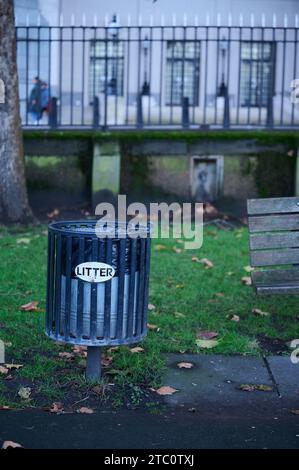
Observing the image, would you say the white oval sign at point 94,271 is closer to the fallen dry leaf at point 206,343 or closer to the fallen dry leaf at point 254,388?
the fallen dry leaf at point 254,388

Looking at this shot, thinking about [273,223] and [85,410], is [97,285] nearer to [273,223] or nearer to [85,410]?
[85,410]

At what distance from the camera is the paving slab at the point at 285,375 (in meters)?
5.10

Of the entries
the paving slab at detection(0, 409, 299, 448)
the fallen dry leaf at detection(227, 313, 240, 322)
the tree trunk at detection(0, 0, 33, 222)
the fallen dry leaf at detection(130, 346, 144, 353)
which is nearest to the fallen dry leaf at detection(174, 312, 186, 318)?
the fallen dry leaf at detection(227, 313, 240, 322)

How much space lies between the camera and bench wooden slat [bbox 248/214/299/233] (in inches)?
254

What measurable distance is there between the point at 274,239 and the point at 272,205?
10.8 inches

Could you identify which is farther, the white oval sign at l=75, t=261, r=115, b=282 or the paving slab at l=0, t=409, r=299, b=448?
the white oval sign at l=75, t=261, r=115, b=282

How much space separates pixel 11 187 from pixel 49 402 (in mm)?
5351

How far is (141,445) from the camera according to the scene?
13.8 ft

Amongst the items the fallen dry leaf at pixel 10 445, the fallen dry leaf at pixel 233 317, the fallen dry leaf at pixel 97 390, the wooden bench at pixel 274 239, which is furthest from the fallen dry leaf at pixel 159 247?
the fallen dry leaf at pixel 10 445

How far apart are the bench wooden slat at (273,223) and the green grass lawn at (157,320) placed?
2.52 ft

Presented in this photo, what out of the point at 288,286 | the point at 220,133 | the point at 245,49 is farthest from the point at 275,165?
the point at 245,49

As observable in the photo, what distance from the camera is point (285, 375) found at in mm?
5426

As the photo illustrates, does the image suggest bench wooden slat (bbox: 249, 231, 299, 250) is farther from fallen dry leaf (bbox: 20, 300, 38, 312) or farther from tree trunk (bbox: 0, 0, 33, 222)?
tree trunk (bbox: 0, 0, 33, 222)

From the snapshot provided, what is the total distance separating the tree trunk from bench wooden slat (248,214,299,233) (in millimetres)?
4248
